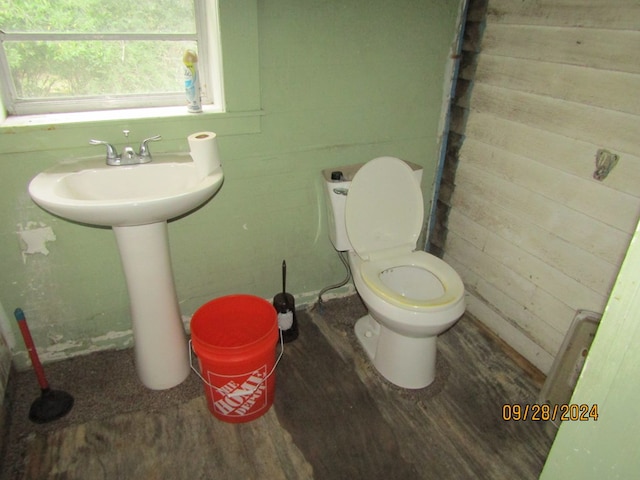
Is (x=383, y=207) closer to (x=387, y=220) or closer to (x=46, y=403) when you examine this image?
(x=387, y=220)

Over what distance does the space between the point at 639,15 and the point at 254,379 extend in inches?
66.5

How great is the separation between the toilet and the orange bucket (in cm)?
43

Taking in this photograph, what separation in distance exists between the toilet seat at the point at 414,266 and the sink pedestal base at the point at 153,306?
76 centimetres

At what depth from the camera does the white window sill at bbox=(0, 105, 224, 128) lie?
4.72 ft

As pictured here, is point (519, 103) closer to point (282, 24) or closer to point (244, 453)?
point (282, 24)

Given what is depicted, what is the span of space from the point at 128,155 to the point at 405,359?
1301mm

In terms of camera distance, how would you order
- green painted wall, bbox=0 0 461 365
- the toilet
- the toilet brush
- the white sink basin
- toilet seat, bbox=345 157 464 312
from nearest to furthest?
the white sink basin → green painted wall, bbox=0 0 461 365 → the toilet → toilet seat, bbox=345 157 464 312 → the toilet brush

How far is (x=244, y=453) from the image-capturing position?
→ 1504 mm

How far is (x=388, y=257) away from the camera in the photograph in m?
1.89

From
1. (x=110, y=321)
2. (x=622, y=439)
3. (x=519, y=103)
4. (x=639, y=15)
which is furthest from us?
(x=110, y=321)

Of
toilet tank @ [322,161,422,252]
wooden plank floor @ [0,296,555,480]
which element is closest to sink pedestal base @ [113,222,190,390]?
wooden plank floor @ [0,296,555,480]

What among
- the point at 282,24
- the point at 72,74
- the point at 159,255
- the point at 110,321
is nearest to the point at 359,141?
the point at 282,24
